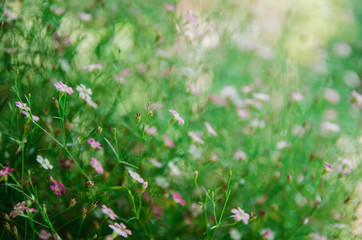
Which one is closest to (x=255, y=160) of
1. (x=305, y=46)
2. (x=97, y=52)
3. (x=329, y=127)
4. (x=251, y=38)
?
(x=329, y=127)

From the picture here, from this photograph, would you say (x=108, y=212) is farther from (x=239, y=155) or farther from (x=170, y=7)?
(x=170, y=7)

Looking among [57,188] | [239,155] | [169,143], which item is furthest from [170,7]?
[57,188]

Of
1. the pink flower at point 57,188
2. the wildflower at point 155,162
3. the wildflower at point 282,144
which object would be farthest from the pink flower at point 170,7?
the pink flower at point 57,188

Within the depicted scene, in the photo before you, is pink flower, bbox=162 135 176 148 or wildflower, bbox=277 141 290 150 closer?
pink flower, bbox=162 135 176 148

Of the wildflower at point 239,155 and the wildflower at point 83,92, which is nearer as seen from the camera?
the wildflower at point 83,92

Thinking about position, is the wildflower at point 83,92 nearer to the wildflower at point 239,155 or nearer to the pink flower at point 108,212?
the pink flower at point 108,212

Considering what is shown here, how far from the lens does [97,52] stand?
151 centimetres

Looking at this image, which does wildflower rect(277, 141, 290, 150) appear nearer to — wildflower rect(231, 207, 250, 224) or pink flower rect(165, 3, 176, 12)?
wildflower rect(231, 207, 250, 224)

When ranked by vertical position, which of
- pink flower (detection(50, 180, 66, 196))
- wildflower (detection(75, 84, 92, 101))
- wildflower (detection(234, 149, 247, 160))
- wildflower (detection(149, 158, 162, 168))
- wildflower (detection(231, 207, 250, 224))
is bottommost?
wildflower (detection(234, 149, 247, 160))

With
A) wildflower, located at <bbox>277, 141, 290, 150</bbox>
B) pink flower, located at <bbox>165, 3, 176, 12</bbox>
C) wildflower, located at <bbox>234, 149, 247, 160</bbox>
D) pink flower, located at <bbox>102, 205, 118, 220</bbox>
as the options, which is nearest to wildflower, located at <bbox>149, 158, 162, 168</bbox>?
pink flower, located at <bbox>102, 205, 118, 220</bbox>

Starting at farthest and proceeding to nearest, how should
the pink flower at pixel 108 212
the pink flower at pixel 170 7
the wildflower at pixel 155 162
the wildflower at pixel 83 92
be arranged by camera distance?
the pink flower at pixel 170 7
the wildflower at pixel 155 162
the wildflower at pixel 83 92
the pink flower at pixel 108 212

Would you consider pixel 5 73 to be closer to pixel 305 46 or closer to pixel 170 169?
pixel 170 169

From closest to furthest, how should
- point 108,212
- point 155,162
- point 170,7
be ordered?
1. point 108,212
2. point 155,162
3. point 170,7

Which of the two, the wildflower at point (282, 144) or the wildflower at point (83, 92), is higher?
the wildflower at point (83, 92)
